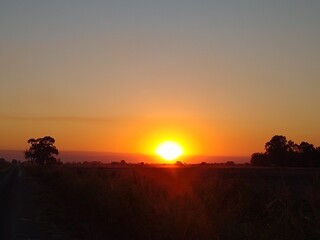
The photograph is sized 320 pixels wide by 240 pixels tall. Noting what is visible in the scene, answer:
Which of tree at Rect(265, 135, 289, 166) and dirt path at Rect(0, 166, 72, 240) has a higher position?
tree at Rect(265, 135, 289, 166)

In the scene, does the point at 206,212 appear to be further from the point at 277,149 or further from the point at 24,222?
the point at 277,149

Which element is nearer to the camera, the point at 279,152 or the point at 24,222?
the point at 24,222

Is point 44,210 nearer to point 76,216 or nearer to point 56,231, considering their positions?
point 76,216

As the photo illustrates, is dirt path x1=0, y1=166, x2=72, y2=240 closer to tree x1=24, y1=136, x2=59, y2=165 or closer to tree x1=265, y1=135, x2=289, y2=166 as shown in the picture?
tree x1=265, y1=135, x2=289, y2=166

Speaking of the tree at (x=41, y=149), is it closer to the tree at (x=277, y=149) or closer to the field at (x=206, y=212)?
the tree at (x=277, y=149)

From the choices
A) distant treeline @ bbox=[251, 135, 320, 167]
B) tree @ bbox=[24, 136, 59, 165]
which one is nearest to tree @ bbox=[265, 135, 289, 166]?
distant treeline @ bbox=[251, 135, 320, 167]

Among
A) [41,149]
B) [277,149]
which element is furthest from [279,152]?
[41,149]

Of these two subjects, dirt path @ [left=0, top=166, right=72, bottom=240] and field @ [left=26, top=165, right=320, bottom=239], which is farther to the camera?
dirt path @ [left=0, top=166, right=72, bottom=240]

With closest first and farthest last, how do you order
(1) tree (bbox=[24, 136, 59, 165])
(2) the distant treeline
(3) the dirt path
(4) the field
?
(4) the field → (3) the dirt path → (2) the distant treeline → (1) tree (bbox=[24, 136, 59, 165])

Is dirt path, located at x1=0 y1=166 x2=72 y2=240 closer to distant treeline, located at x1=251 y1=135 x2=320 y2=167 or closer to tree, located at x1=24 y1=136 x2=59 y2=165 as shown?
distant treeline, located at x1=251 y1=135 x2=320 y2=167

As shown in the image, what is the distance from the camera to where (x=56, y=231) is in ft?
55.0

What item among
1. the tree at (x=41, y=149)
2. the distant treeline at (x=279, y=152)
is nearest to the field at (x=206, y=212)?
the distant treeline at (x=279, y=152)

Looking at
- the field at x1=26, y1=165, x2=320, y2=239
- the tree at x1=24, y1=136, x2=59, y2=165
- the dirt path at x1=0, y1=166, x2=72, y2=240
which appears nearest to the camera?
the field at x1=26, y1=165, x2=320, y2=239

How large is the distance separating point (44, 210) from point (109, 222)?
22.9 ft
